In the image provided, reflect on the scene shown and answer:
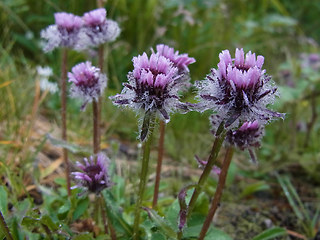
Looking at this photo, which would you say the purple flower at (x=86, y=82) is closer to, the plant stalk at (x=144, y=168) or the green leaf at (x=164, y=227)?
the plant stalk at (x=144, y=168)

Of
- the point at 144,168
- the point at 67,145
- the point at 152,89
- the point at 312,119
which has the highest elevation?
the point at 312,119

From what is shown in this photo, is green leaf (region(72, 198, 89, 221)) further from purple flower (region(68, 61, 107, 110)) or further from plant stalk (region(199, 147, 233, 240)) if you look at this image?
plant stalk (region(199, 147, 233, 240))

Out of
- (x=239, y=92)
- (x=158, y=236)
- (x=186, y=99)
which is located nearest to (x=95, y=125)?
(x=158, y=236)

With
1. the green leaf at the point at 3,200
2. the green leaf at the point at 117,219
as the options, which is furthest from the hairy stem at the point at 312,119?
the green leaf at the point at 3,200

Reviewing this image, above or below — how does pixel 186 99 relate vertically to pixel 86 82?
above

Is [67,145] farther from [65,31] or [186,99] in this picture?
[186,99]

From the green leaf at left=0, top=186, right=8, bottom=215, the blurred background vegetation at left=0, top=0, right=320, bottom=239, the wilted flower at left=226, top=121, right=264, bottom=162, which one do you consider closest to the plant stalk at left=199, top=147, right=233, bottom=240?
the wilted flower at left=226, top=121, right=264, bottom=162

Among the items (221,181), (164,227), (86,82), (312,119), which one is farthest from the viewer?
(312,119)
